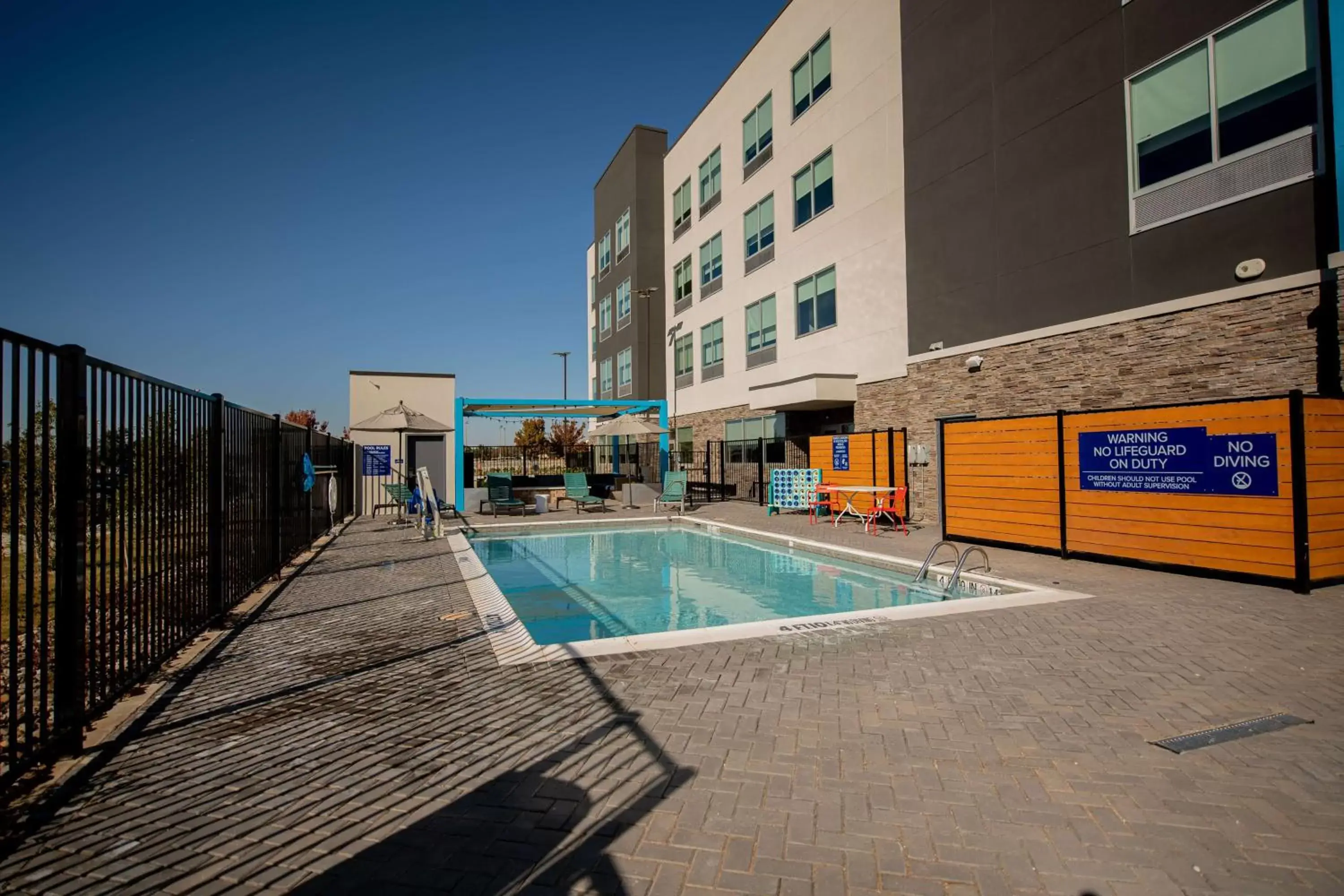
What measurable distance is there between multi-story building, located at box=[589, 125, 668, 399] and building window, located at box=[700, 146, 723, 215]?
5.11 metres

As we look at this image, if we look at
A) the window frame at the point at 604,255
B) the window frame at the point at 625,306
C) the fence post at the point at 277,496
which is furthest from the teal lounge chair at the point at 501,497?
the window frame at the point at 604,255

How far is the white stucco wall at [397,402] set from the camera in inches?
754

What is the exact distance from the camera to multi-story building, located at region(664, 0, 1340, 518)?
8641 millimetres

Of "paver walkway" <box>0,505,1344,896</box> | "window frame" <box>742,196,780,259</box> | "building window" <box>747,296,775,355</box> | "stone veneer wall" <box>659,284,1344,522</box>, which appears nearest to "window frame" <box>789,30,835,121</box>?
"window frame" <box>742,196,780,259</box>

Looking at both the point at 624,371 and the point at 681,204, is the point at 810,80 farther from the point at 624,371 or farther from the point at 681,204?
the point at 624,371

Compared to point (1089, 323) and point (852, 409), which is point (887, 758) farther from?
point (852, 409)

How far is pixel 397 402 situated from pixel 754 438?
467 inches

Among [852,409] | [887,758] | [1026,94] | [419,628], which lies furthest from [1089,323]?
[419,628]

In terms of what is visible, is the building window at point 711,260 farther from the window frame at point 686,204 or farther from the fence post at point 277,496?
the fence post at point 277,496

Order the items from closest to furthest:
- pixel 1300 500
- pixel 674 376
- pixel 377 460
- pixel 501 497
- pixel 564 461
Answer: pixel 1300 500 < pixel 501 497 < pixel 377 460 < pixel 674 376 < pixel 564 461

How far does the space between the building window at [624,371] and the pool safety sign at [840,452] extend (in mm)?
18292

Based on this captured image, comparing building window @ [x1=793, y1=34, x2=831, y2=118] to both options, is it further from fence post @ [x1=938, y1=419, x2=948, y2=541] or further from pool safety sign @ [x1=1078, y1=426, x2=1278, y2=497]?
pool safety sign @ [x1=1078, y1=426, x2=1278, y2=497]

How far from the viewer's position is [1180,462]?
779 centimetres

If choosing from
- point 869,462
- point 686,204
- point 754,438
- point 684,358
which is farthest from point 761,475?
point 686,204
